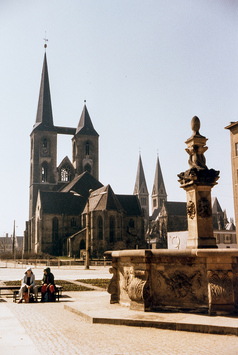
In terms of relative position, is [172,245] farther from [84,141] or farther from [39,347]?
[84,141]

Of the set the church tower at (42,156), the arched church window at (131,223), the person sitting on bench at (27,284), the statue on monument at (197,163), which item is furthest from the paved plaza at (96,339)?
the church tower at (42,156)

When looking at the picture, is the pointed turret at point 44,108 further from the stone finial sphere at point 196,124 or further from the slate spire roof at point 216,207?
the stone finial sphere at point 196,124

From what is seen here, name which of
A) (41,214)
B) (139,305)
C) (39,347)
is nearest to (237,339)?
(139,305)

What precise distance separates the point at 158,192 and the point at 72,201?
69.1 meters

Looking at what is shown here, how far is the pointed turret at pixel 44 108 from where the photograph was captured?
301 feet

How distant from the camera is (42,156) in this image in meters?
90.6

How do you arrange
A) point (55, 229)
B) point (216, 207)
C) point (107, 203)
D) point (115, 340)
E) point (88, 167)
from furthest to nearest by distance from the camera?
point (216, 207)
point (88, 167)
point (55, 229)
point (107, 203)
point (115, 340)

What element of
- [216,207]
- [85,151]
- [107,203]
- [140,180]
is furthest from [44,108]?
[140,180]

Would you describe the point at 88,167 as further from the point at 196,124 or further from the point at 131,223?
the point at 196,124

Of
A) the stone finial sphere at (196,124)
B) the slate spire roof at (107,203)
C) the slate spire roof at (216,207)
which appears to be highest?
the slate spire roof at (216,207)

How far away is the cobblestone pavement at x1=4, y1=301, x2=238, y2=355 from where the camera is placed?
6.70 meters

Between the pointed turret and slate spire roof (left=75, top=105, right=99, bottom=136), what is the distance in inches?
275

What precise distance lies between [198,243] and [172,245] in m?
18.2

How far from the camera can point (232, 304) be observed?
9.00 metres
